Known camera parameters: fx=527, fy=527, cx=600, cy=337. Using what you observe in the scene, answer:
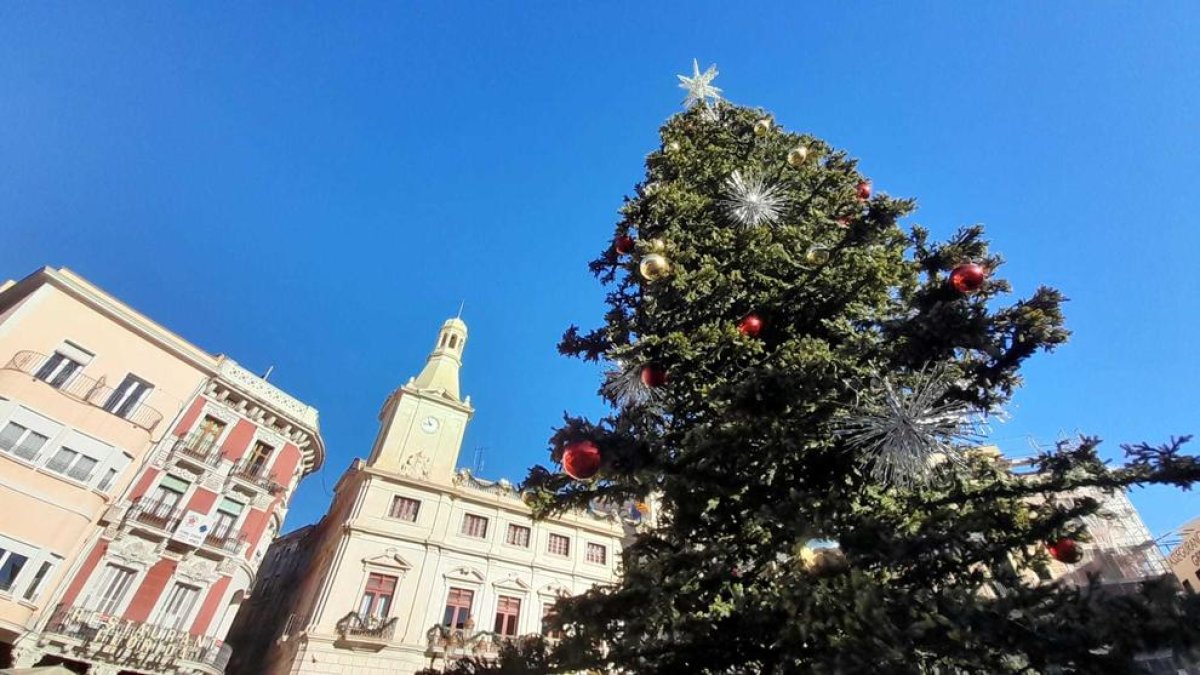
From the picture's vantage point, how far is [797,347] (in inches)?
221

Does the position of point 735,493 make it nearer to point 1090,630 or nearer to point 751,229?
point 1090,630

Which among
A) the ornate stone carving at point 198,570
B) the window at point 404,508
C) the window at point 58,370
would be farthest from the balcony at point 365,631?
the window at point 58,370

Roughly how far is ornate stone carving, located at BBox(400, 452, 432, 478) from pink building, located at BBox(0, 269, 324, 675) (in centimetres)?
565

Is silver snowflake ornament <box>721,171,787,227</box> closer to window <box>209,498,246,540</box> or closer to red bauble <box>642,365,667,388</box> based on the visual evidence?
red bauble <box>642,365,667,388</box>

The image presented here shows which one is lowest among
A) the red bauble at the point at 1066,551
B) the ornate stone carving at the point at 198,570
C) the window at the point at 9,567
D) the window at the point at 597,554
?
the red bauble at the point at 1066,551

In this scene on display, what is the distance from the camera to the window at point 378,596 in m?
22.3

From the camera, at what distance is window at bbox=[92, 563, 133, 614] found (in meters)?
19.3

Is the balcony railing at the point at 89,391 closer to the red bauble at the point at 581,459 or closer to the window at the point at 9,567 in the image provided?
the window at the point at 9,567

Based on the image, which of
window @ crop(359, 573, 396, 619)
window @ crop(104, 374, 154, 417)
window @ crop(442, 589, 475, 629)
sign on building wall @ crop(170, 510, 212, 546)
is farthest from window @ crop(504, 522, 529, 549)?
window @ crop(104, 374, 154, 417)

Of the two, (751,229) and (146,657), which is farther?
→ (146,657)

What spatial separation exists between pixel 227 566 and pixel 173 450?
17.8 ft

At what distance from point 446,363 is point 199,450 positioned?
46.6ft

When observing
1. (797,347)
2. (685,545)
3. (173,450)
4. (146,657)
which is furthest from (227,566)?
(797,347)

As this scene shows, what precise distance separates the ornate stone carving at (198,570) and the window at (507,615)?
12.0 meters
